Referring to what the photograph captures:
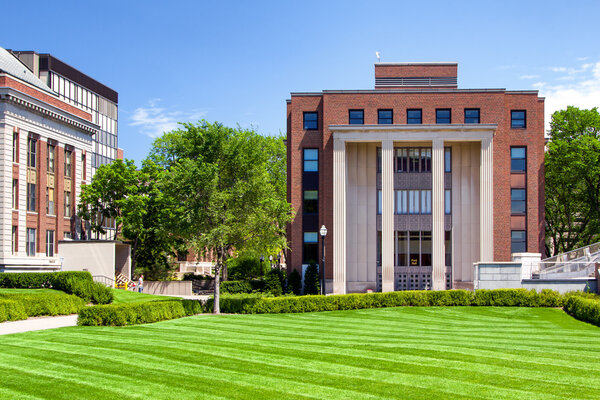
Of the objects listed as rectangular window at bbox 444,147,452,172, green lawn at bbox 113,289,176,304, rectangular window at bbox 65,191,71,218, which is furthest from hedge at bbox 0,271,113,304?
rectangular window at bbox 444,147,452,172

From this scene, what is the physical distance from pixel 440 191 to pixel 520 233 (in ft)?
24.6

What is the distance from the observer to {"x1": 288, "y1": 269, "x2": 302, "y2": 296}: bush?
4953 cm

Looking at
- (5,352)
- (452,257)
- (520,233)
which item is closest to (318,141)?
(452,257)

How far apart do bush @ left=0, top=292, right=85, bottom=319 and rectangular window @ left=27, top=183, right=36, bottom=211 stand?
16451 millimetres

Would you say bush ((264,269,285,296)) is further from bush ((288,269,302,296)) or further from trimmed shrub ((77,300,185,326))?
trimmed shrub ((77,300,185,326))

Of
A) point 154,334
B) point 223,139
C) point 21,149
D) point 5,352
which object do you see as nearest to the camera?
point 5,352

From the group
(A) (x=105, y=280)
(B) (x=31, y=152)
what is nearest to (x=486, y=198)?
(A) (x=105, y=280)

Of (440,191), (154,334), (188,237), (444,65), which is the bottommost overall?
(154,334)

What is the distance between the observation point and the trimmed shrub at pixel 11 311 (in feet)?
92.1

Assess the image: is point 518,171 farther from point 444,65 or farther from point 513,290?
point 513,290

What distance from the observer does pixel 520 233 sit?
164ft

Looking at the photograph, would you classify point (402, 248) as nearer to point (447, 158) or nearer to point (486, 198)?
point (486, 198)

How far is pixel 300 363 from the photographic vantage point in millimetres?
15867

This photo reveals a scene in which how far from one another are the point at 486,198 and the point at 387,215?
782cm
